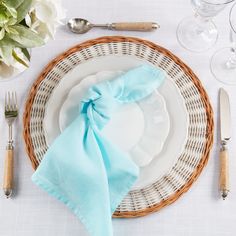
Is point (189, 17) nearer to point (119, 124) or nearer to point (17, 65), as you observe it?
point (119, 124)

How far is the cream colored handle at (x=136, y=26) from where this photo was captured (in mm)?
820

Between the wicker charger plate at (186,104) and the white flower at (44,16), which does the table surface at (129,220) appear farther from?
the white flower at (44,16)

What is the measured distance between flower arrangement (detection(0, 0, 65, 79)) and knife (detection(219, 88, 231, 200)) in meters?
0.36

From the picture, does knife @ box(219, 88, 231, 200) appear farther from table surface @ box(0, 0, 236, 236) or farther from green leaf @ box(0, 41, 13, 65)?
green leaf @ box(0, 41, 13, 65)

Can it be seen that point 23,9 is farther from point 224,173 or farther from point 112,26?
point 224,173

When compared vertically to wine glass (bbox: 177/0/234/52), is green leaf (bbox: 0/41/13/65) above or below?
below

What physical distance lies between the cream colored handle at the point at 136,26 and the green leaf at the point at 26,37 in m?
0.32

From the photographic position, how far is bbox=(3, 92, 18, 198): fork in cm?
76

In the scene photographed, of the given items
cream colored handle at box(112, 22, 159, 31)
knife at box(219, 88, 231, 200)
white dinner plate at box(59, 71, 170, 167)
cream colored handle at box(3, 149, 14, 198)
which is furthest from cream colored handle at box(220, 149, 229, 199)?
cream colored handle at box(3, 149, 14, 198)

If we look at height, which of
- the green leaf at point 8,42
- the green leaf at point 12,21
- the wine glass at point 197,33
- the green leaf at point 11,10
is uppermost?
the wine glass at point 197,33

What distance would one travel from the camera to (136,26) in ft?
2.70

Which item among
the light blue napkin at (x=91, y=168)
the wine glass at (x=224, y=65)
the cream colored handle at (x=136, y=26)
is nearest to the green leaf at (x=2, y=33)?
the light blue napkin at (x=91, y=168)

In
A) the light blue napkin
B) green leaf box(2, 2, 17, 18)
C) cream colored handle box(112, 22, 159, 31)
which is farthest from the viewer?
cream colored handle box(112, 22, 159, 31)

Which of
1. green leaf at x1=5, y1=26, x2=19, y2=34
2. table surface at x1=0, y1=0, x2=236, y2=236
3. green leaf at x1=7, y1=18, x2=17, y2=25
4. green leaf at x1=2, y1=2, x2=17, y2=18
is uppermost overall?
green leaf at x1=2, y1=2, x2=17, y2=18
